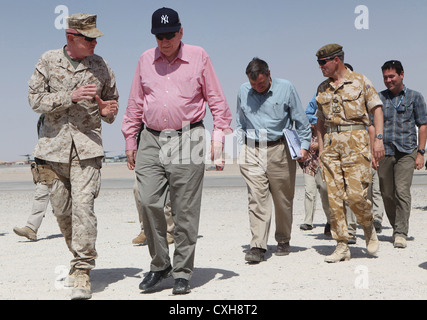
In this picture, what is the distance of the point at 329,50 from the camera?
22.4 ft

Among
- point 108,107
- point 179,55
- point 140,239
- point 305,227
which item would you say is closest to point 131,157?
point 108,107

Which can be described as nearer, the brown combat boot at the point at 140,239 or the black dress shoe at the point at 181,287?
the black dress shoe at the point at 181,287

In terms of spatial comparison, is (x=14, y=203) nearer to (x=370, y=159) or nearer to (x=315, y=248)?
(x=315, y=248)

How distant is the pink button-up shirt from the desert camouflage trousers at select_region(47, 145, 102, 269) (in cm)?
70

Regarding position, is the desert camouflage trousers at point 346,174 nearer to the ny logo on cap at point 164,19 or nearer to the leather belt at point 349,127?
the leather belt at point 349,127

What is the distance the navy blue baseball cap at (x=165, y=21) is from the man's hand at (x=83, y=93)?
28.8 inches

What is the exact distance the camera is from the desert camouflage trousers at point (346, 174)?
681 centimetres

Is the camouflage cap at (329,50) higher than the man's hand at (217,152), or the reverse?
→ the camouflage cap at (329,50)

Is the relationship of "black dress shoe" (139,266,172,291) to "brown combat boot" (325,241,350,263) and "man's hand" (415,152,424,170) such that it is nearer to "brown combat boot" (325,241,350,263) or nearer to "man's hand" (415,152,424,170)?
"brown combat boot" (325,241,350,263)

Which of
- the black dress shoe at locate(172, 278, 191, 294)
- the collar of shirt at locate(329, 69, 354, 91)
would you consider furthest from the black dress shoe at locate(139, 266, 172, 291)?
the collar of shirt at locate(329, 69, 354, 91)

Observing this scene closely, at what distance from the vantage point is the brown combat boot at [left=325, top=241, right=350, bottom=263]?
6742 mm

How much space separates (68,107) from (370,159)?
3.37 m

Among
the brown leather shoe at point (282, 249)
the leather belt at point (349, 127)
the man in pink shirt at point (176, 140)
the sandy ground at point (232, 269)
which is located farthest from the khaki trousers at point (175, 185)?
the brown leather shoe at point (282, 249)
